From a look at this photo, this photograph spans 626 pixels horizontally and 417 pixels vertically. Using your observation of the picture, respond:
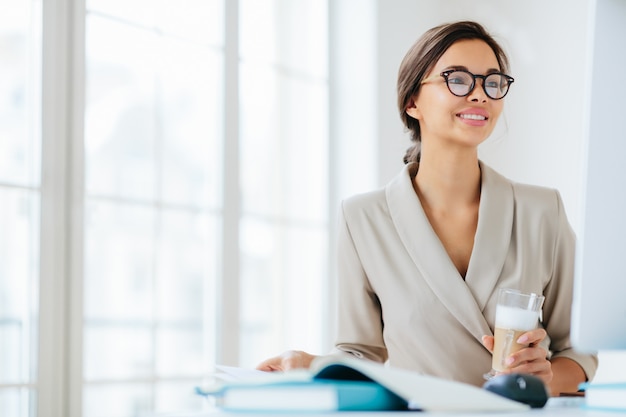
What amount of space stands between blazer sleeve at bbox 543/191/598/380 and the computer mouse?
85 centimetres

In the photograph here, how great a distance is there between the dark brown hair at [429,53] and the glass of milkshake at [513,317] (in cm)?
79

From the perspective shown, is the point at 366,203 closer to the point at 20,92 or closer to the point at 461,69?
the point at 461,69

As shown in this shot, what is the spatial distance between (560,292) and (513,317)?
52 centimetres

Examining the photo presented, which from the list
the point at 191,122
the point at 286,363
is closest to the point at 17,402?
the point at 191,122

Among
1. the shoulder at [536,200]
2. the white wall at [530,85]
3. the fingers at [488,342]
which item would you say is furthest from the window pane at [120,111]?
the fingers at [488,342]

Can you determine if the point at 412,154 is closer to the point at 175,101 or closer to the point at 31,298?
the point at 31,298

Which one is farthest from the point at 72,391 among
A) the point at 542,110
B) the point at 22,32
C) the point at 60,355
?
the point at 542,110

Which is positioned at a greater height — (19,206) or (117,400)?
(19,206)

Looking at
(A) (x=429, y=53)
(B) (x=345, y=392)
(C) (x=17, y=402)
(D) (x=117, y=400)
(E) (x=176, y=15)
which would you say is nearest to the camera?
(B) (x=345, y=392)

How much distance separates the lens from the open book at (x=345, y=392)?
921mm

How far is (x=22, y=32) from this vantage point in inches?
122

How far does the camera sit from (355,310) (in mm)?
2086

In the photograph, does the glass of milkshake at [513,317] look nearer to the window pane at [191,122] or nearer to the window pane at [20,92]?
the window pane at [20,92]

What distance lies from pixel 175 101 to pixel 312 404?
292 cm
